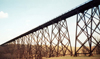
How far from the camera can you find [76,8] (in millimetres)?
8273

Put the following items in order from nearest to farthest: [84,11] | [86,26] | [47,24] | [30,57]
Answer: [86,26], [84,11], [47,24], [30,57]

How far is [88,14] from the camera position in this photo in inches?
301

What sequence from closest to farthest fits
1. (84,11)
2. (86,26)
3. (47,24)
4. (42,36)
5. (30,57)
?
(86,26) < (84,11) < (47,24) < (42,36) < (30,57)

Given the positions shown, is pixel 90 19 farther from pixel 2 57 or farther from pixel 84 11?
pixel 2 57

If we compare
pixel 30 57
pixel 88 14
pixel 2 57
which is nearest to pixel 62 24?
pixel 88 14

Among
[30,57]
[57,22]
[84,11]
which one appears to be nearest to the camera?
[84,11]

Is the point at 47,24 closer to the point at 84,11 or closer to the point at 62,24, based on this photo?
the point at 62,24

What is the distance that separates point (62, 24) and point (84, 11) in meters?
2.74

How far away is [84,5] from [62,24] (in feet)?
10.2

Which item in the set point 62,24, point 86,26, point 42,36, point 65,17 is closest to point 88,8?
point 86,26

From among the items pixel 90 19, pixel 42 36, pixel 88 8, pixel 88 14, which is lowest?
pixel 42 36

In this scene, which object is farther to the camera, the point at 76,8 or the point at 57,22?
the point at 57,22

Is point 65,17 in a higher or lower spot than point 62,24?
higher

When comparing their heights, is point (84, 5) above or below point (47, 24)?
above
